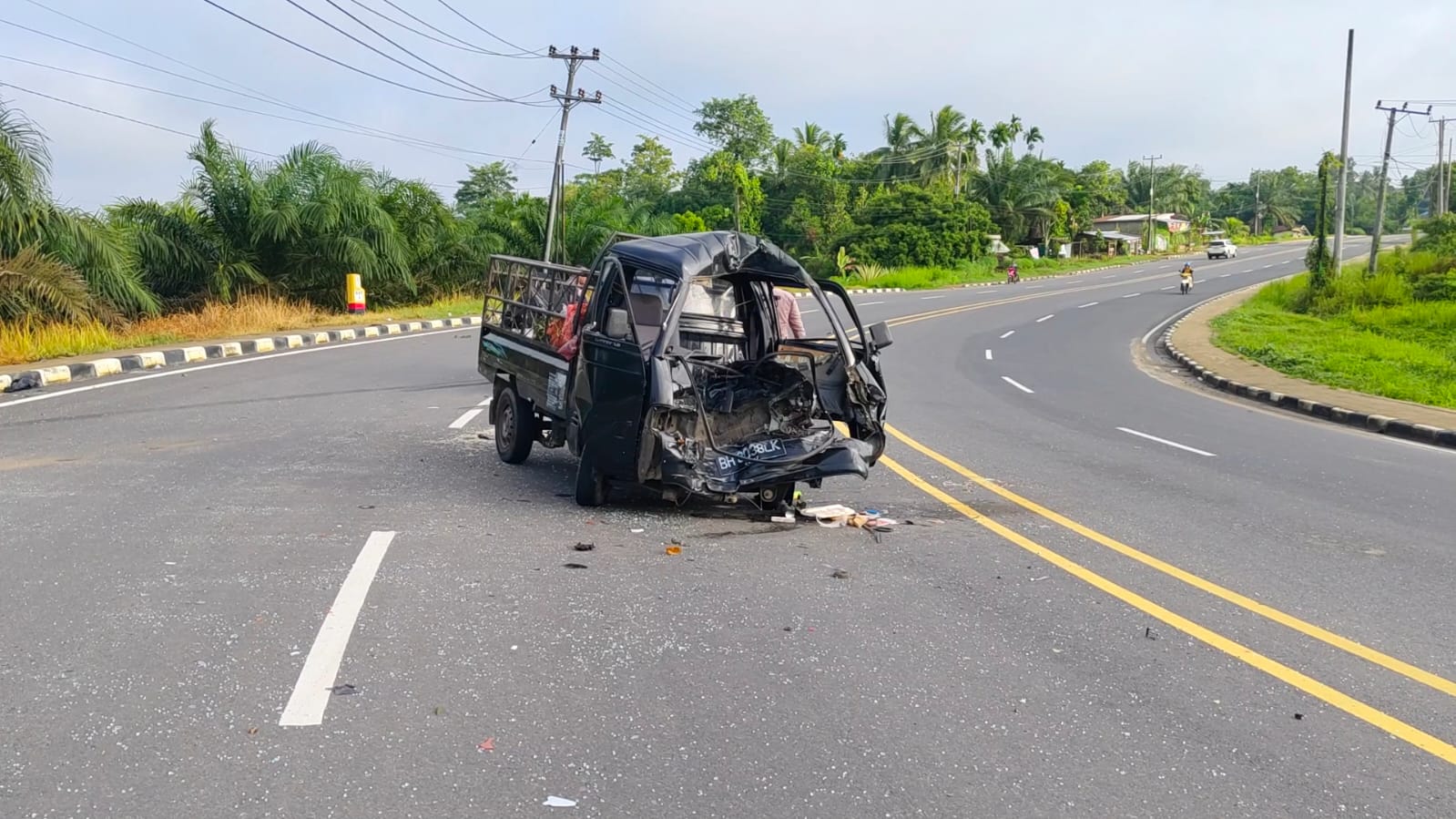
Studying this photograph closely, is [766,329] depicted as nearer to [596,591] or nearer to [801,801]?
[596,591]

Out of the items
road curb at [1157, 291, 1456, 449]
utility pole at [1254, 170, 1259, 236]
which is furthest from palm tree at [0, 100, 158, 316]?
utility pole at [1254, 170, 1259, 236]

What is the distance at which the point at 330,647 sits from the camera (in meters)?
5.14

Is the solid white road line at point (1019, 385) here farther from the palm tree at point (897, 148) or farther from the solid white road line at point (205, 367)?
the palm tree at point (897, 148)

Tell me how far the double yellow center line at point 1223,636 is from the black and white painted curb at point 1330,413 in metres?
8.75

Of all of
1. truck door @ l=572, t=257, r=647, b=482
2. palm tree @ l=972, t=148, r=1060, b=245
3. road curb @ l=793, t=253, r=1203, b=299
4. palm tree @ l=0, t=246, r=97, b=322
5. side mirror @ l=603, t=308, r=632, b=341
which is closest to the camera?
truck door @ l=572, t=257, r=647, b=482

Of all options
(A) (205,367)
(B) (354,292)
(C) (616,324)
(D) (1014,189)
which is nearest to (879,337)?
(C) (616,324)

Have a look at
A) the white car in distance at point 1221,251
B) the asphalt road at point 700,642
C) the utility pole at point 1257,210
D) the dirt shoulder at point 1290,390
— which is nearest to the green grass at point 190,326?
the asphalt road at point 700,642

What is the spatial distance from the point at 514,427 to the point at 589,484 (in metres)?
1.98

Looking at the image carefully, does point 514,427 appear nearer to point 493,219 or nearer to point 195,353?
point 195,353

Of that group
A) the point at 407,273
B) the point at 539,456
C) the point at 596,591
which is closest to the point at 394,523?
the point at 596,591

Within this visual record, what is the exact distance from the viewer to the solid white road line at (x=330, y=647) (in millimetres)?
4430

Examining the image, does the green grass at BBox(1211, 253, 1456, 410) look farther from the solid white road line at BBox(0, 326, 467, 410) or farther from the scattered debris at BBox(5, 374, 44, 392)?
the scattered debris at BBox(5, 374, 44, 392)

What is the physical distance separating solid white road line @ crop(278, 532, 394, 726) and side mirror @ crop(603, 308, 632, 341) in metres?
2.28

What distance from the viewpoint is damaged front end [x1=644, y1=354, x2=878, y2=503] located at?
773cm
